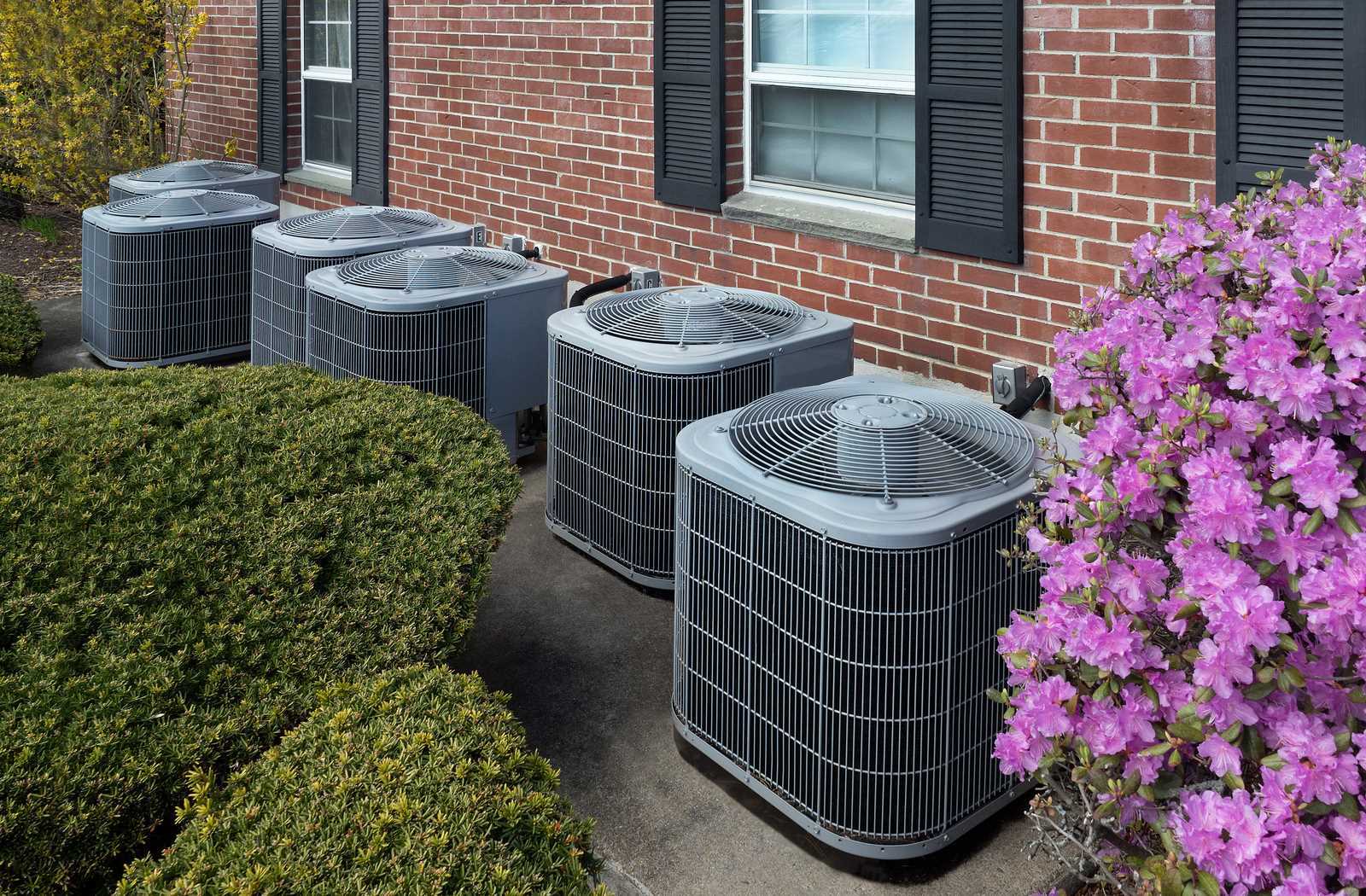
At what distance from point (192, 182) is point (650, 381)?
5.42 meters

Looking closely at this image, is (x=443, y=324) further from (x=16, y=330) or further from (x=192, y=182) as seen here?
(x=192, y=182)

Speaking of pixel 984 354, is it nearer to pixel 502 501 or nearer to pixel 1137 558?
pixel 502 501

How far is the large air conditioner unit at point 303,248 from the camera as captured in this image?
645 centimetres

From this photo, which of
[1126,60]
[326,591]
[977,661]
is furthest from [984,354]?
[326,591]

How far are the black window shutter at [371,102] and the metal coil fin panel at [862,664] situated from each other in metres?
5.87

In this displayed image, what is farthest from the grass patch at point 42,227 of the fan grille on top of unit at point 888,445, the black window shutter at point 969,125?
the fan grille on top of unit at point 888,445

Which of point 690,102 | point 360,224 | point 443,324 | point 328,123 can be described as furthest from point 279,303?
point 328,123

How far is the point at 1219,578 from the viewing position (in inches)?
74.7

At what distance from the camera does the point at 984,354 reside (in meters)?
4.97

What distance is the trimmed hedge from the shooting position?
2377 millimetres

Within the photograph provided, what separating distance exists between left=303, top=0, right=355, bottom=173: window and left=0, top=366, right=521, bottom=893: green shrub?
5294 mm

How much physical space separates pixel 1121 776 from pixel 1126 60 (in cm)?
292

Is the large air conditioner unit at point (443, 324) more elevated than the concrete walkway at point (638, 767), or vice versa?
the large air conditioner unit at point (443, 324)

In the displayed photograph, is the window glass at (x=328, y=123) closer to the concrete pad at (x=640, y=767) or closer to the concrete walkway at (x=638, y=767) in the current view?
the concrete walkway at (x=638, y=767)
